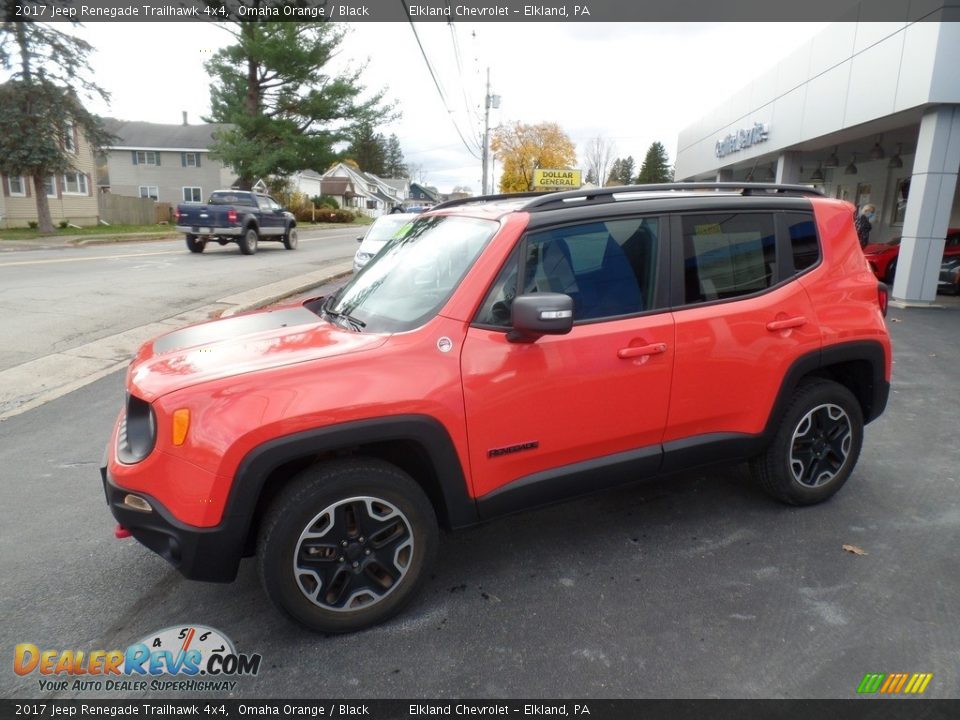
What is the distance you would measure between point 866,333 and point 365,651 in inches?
133

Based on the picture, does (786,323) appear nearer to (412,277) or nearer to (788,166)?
(412,277)

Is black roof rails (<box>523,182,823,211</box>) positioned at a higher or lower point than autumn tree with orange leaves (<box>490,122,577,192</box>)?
lower

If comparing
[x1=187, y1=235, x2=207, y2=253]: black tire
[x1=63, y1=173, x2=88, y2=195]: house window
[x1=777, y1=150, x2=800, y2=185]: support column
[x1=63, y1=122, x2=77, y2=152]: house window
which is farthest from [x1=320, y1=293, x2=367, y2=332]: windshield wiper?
[x1=63, y1=173, x2=88, y2=195]: house window

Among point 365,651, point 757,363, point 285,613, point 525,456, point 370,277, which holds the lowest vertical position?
point 365,651

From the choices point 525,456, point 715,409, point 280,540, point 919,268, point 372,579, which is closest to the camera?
point 280,540

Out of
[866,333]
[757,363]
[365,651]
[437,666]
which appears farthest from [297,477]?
[866,333]

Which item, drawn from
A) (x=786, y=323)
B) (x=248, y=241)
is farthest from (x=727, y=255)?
(x=248, y=241)

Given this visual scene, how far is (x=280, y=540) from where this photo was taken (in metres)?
2.56

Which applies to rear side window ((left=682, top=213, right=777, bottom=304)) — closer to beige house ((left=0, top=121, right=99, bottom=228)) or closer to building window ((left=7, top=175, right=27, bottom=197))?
beige house ((left=0, top=121, right=99, bottom=228))

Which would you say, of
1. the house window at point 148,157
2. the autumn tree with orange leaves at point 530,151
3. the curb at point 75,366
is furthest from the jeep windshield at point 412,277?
the autumn tree with orange leaves at point 530,151

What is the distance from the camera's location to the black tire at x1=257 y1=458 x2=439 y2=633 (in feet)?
8.52

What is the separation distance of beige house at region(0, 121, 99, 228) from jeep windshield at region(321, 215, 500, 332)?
29.4 meters

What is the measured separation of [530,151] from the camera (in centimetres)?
6794

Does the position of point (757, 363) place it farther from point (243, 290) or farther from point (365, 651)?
point (243, 290)
